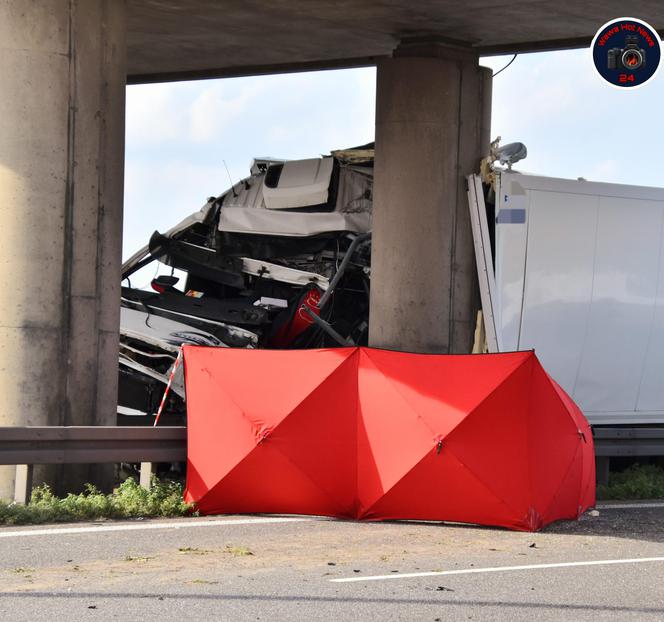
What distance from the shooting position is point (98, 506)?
11727mm

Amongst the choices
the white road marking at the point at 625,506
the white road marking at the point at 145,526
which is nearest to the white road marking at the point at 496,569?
the white road marking at the point at 145,526

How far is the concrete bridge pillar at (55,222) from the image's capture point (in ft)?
42.1

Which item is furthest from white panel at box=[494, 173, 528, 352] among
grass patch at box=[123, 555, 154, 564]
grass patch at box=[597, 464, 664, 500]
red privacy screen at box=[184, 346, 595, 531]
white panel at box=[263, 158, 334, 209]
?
grass patch at box=[123, 555, 154, 564]

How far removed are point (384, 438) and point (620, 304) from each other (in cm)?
587

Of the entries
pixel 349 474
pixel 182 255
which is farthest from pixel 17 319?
pixel 182 255

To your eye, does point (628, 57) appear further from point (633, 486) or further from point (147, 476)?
point (147, 476)

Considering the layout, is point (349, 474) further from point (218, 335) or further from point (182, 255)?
point (182, 255)

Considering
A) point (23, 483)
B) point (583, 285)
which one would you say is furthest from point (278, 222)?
point (23, 483)

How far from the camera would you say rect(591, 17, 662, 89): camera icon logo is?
603 inches

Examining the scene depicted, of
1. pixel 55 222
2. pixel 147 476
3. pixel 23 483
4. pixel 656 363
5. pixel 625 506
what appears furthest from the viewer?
pixel 656 363

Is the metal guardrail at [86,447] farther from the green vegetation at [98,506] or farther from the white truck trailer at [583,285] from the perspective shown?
the white truck trailer at [583,285]

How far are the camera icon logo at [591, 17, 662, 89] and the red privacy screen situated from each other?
4.61m

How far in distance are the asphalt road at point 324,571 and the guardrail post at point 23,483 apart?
1307 millimetres

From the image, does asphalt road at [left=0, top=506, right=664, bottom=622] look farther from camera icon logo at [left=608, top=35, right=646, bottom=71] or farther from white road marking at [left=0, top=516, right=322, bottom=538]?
camera icon logo at [left=608, top=35, right=646, bottom=71]
